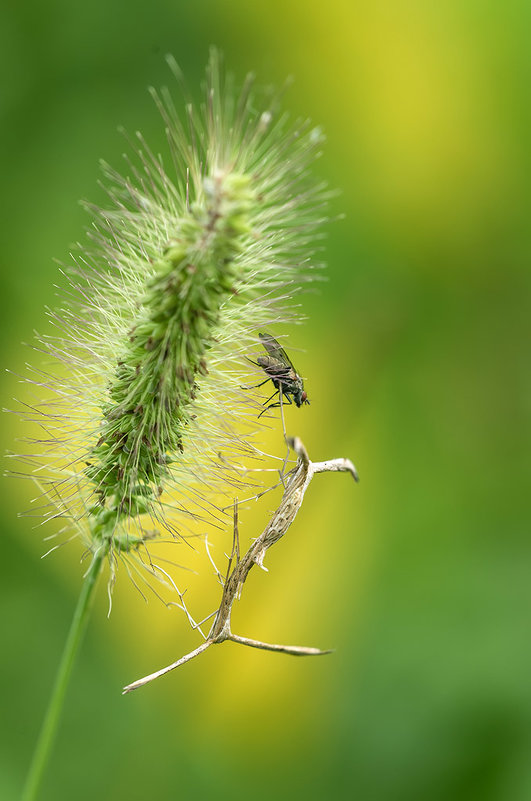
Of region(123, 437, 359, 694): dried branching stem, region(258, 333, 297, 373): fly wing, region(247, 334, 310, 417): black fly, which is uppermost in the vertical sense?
region(258, 333, 297, 373): fly wing

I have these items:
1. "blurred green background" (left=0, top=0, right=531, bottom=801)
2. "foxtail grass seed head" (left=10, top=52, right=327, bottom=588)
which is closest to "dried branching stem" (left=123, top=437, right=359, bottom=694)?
"foxtail grass seed head" (left=10, top=52, right=327, bottom=588)

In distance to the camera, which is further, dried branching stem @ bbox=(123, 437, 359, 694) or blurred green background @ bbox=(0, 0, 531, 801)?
blurred green background @ bbox=(0, 0, 531, 801)

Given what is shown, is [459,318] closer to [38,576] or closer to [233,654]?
[233,654]

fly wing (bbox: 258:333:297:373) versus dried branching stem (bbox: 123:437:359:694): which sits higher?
fly wing (bbox: 258:333:297:373)

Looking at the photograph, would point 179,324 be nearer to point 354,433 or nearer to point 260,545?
point 260,545

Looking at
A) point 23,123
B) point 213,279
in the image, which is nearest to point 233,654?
point 213,279

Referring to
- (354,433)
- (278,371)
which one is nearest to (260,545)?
(278,371)

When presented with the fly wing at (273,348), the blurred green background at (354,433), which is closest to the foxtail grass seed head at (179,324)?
the fly wing at (273,348)

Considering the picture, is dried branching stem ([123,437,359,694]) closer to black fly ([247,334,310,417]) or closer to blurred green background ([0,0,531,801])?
black fly ([247,334,310,417])
